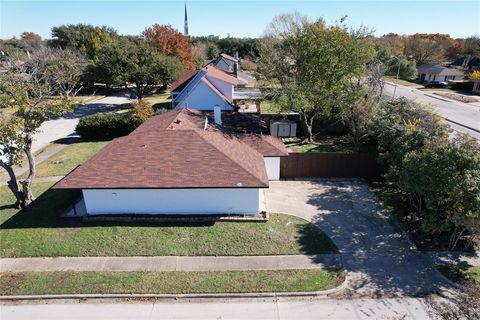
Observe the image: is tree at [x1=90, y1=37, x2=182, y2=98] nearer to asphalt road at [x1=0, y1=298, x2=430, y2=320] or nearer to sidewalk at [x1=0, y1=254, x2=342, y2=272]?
sidewalk at [x1=0, y1=254, x2=342, y2=272]

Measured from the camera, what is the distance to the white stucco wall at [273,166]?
21.0 meters

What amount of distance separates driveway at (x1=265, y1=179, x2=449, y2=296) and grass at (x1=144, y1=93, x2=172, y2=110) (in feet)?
96.8

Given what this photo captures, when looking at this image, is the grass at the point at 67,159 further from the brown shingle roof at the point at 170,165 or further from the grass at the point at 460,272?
the grass at the point at 460,272

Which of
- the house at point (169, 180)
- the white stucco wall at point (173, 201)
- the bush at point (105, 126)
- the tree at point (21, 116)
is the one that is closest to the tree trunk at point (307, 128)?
the house at point (169, 180)

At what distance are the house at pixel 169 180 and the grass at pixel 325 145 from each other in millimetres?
9744

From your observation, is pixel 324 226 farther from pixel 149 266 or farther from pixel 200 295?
pixel 149 266

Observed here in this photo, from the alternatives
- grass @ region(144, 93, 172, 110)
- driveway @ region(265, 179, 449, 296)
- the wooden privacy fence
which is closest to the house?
driveway @ region(265, 179, 449, 296)

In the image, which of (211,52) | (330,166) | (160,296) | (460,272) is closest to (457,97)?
(330,166)

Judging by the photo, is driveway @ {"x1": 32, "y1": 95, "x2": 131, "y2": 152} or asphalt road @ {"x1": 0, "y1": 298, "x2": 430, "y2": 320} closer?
asphalt road @ {"x1": 0, "y1": 298, "x2": 430, "y2": 320}

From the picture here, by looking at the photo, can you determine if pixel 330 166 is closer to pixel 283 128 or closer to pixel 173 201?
pixel 283 128

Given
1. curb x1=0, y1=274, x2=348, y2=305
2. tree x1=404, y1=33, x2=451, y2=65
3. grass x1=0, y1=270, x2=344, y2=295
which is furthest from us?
tree x1=404, y1=33, x2=451, y2=65

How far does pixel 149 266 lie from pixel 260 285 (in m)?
4.75

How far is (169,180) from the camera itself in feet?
53.1

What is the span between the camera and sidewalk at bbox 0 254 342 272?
44.1 ft
